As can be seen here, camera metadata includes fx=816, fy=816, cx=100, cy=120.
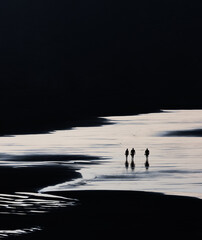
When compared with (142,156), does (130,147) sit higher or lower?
higher

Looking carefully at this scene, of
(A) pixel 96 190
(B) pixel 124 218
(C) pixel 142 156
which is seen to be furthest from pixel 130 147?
(B) pixel 124 218

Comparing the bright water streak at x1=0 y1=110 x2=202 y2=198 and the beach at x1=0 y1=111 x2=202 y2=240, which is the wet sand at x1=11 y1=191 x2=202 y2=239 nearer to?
the beach at x1=0 y1=111 x2=202 y2=240

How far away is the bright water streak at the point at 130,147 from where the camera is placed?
34.3 m

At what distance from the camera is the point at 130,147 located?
57.1 metres

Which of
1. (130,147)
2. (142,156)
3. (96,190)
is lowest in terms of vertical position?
(96,190)

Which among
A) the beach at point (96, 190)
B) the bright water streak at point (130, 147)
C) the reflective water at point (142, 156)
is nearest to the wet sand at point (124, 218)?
the beach at point (96, 190)

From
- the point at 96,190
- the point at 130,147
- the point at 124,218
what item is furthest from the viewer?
the point at 130,147

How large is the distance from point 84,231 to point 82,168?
17.6 metres

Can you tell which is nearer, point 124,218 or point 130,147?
point 124,218

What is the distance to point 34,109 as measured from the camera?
4252 inches

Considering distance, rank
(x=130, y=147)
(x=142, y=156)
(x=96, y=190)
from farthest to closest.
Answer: (x=130, y=147), (x=142, y=156), (x=96, y=190)

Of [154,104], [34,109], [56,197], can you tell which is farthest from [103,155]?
[154,104]

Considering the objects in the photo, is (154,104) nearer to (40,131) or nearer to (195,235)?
(40,131)

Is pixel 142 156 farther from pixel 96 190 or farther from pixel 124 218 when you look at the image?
pixel 124 218
